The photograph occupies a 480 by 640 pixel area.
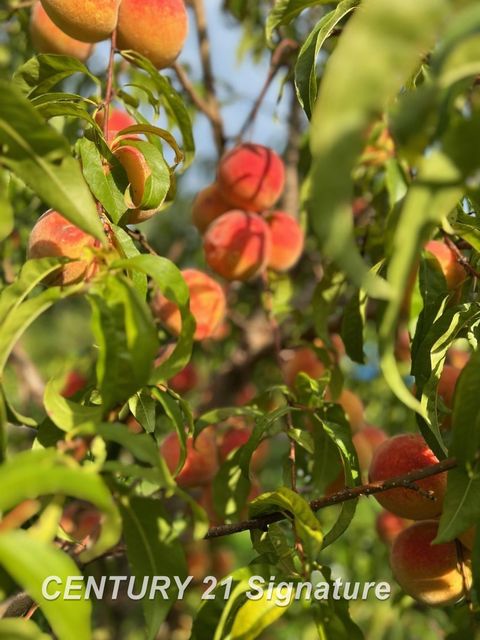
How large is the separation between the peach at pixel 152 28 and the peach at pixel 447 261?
1.53 feet

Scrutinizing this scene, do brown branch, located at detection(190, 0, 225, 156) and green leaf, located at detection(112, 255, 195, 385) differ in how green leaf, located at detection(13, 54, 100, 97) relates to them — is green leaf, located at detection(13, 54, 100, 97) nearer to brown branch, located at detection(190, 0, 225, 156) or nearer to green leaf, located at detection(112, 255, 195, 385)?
green leaf, located at detection(112, 255, 195, 385)

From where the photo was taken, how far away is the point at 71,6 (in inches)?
34.8

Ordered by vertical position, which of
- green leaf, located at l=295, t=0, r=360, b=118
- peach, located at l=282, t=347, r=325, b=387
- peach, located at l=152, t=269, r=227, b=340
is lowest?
peach, located at l=282, t=347, r=325, b=387

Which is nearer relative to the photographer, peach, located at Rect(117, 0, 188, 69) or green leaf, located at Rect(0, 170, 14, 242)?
green leaf, located at Rect(0, 170, 14, 242)

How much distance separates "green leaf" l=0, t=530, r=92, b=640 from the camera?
0.38m

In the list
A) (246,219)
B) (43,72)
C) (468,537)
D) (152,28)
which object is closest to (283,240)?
(246,219)

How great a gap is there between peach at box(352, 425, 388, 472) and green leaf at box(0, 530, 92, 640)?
2.69ft

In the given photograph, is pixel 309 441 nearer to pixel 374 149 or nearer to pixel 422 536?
pixel 422 536

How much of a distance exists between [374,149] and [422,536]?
79 cm

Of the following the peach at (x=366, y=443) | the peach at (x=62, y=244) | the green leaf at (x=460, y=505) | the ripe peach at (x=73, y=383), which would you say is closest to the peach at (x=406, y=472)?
the green leaf at (x=460, y=505)

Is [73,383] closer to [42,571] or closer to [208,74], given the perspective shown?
[208,74]

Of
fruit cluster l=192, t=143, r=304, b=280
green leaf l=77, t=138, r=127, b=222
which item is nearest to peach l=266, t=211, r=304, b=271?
fruit cluster l=192, t=143, r=304, b=280

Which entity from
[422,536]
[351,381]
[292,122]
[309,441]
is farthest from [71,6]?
[351,381]

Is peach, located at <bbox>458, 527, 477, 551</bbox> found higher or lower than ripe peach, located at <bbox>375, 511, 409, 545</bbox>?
higher
